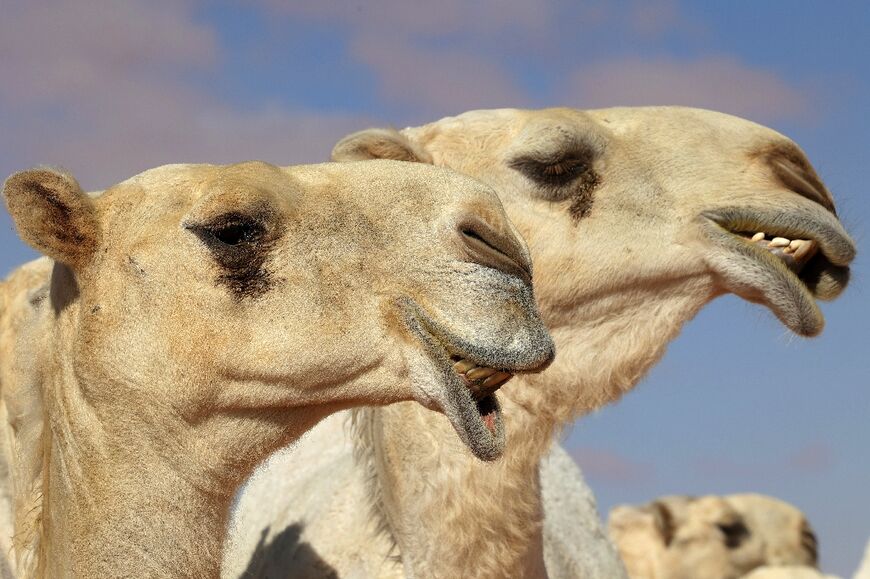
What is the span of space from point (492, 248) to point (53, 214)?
3.39 feet

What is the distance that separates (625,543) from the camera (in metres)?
12.6

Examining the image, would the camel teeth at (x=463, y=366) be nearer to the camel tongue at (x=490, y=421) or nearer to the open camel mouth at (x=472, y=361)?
the open camel mouth at (x=472, y=361)

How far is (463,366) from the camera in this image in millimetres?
3410

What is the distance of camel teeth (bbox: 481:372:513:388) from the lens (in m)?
3.44

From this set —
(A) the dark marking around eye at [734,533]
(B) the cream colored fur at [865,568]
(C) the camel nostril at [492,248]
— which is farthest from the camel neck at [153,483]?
(A) the dark marking around eye at [734,533]

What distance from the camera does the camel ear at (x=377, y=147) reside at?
17.9 ft

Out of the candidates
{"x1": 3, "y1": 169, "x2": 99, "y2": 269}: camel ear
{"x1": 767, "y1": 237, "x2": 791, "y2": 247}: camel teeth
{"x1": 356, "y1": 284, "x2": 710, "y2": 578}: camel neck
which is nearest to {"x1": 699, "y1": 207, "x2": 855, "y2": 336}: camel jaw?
{"x1": 767, "y1": 237, "x2": 791, "y2": 247}: camel teeth

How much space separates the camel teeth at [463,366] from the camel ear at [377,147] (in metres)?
2.14

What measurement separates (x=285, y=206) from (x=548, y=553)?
11.9 feet

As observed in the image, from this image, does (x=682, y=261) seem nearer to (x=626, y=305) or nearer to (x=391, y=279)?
(x=626, y=305)

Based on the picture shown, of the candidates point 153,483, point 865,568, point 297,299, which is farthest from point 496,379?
point 865,568

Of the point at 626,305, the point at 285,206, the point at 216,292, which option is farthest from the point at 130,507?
the point at 626,305

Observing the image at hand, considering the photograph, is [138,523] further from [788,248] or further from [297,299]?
[788,248]

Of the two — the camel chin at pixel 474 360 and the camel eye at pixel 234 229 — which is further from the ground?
the camel eye at pixel 234 229
